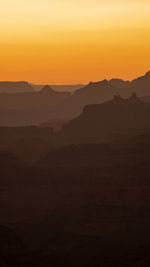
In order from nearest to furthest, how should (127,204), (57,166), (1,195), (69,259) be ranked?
1. (69,259)
2. (127,204)
3. (1,195)
4. (57,166)

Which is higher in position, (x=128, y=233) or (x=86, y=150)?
(x=86, y=150)

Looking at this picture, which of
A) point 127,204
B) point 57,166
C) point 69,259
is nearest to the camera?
point 69,259

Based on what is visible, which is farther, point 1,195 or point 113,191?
point 1,195

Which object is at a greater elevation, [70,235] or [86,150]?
[86,150]

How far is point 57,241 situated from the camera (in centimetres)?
13238

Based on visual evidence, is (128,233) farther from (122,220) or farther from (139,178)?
(139,178)

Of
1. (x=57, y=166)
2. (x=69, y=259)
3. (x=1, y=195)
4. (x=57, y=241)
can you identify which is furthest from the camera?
(x=57, y=166)

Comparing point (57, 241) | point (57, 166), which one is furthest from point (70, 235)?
point (57, 166)

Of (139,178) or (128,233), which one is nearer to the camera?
(128,233)

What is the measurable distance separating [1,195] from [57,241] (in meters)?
26.2

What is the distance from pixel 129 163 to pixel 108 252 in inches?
1513

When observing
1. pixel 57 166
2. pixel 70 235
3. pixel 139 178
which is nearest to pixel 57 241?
pixel 70 235

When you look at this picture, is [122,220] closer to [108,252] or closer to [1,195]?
[108,252]

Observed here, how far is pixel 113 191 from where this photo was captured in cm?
14550
